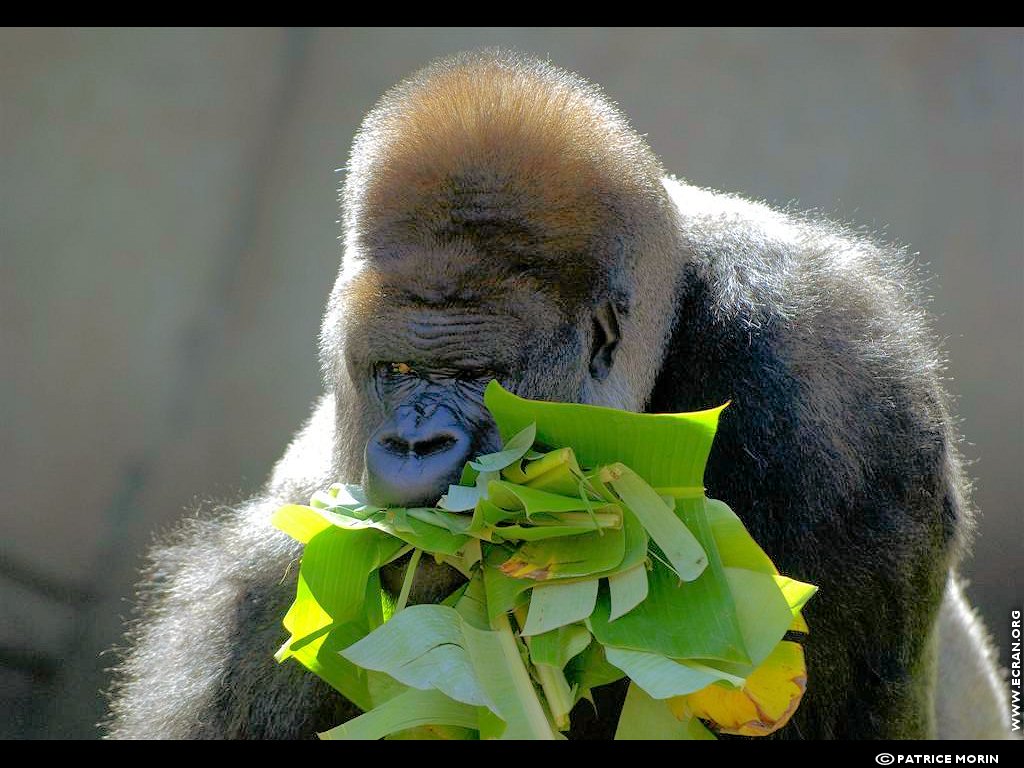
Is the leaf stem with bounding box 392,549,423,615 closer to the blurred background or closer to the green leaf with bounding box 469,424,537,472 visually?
the green leaf with bounding box 469,424,537,472

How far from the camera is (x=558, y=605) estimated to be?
8.91ft

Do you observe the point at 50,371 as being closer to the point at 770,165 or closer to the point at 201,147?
the point at 201,147

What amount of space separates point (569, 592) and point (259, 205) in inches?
225

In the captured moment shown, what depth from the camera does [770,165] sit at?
7781 millimetres

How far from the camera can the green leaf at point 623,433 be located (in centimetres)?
282

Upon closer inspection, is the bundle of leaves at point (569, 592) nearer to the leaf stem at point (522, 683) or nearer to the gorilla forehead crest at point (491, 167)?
the leaf stem at point (522, 683)

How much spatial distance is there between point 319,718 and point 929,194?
18.9ft

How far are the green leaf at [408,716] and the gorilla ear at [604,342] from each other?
1.08 metres

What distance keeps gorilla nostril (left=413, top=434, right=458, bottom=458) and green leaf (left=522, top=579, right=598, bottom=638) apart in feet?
1.38

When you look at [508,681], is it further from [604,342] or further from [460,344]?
[604,342]

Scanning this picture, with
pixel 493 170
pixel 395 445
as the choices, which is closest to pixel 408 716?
pixel 395 445

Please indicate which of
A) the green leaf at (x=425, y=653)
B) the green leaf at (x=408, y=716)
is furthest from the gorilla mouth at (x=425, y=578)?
the green leaf at (x=408, y=716)

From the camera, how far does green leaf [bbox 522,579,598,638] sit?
2684 millimetres
